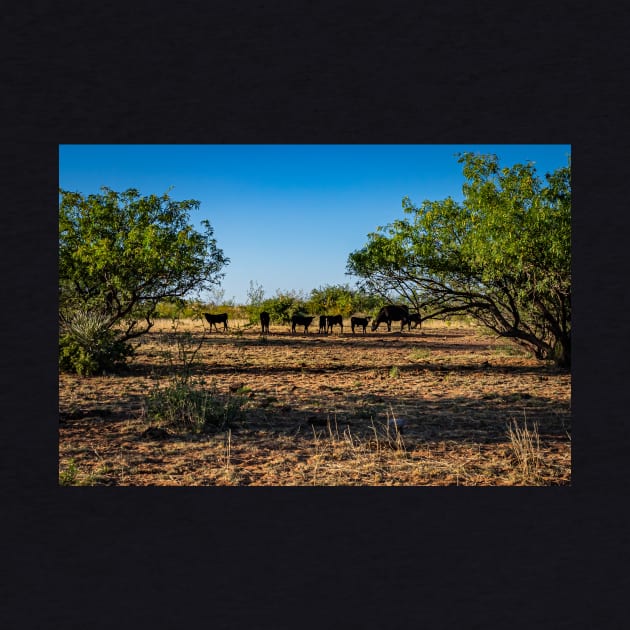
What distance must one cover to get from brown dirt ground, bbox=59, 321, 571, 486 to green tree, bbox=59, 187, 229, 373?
110 cm

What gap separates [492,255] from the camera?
884 centimetres

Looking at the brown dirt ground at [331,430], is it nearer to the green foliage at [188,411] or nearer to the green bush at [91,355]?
the green foliage at [188,411]

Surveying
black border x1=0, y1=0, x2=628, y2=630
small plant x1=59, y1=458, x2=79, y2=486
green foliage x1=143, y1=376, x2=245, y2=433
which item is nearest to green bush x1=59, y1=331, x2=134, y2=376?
green foliage x1=143, y1=376, x2=245, y2=433

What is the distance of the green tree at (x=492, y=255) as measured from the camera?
27.9 ft

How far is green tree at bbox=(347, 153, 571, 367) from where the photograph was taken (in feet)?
27.9

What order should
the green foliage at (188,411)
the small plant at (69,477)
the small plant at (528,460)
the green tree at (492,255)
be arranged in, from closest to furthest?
the small plant at (69,477) → the small plant at (528,460) → the green foliage at (188,411) → the green tree at (492,255)

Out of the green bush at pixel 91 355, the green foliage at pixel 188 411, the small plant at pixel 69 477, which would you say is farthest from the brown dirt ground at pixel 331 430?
the green bush at pixel 91 355

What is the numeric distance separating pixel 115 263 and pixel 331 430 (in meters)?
6.98

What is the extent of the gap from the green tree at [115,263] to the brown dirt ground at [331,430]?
1.10m
